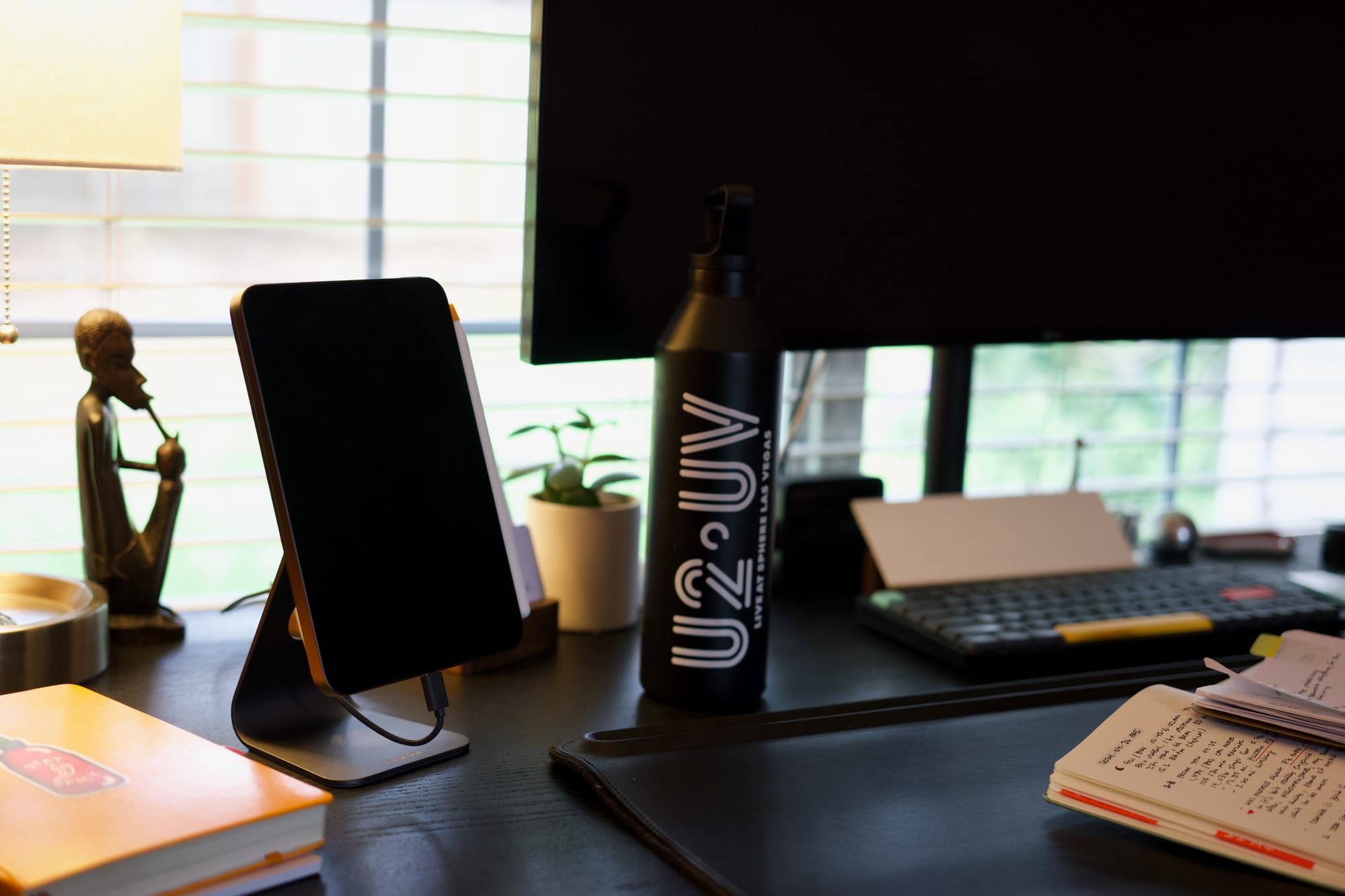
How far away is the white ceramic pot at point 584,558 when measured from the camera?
0.99 meters

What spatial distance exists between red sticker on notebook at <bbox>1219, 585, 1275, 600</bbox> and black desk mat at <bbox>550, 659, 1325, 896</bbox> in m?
0.29

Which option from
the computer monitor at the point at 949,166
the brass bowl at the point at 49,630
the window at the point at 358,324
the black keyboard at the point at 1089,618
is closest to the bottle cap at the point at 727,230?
the computer monitor at the point at 949,166

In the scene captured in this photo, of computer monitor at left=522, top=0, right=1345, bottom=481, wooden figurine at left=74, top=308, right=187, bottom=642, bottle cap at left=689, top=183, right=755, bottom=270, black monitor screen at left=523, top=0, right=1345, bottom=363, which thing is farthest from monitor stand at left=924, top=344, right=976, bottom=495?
wooden figurine at left=74, top=308, right=187, bottom=642

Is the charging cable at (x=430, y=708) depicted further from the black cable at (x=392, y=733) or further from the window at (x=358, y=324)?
the window at (x=358, y=324)

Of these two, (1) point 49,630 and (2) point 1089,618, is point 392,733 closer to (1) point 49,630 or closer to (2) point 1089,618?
(1) point 49,630

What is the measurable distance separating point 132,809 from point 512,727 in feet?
0.90

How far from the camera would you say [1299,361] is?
2334 mm

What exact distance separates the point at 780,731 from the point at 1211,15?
78cm

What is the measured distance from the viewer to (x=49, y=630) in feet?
2.57

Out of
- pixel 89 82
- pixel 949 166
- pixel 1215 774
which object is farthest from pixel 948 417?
pixel 89 82

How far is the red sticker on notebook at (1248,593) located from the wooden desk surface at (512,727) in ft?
1.05

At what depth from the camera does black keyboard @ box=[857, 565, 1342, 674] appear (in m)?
0.93

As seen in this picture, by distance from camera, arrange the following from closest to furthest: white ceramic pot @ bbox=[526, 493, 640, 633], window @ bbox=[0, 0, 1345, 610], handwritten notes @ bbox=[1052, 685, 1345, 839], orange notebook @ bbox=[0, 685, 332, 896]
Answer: orange notebook @ bbox=[0, 685, 332, 896] → handwritten notes @ bbox=[1052, 685, 1345, 839] → white ceramic pot @ bbox=[526, 493, 640, 633] → window @ bbox=[0, 0, 1345, 610]

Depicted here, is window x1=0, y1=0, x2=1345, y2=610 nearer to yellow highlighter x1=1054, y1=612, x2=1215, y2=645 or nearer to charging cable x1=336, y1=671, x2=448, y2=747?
charging cable x1=336, y1=671, x2=448, y2=747
